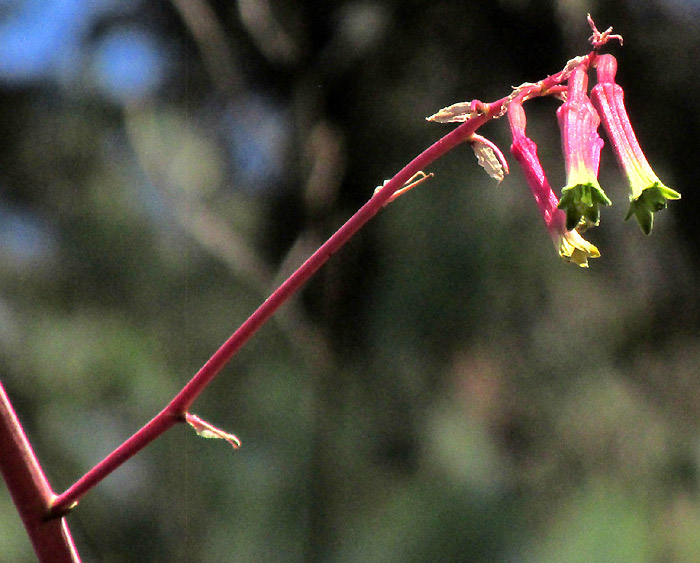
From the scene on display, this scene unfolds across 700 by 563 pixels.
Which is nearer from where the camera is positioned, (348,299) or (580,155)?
(580,155)

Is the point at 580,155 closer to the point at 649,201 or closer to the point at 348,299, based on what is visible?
the point at 649,201

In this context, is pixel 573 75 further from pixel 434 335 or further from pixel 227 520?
pixel 227 520

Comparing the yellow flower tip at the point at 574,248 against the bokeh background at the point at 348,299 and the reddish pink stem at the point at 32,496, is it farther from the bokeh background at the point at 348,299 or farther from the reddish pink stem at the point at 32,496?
the bokeh background at the point at 348,299

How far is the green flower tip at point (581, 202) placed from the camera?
0.40 meters

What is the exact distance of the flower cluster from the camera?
1.31ft

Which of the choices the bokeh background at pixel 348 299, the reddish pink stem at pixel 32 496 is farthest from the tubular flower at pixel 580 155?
the bokeh background at pixel 348 299

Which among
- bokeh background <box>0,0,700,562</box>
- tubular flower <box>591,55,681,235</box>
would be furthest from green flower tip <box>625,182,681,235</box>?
bokeh background <box>0,0,700,562</box>

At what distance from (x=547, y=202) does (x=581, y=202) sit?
0.05 metres

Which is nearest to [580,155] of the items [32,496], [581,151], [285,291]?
[581,151]

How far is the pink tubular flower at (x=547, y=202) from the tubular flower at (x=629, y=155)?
41 mm

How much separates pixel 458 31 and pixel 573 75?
1255 mm

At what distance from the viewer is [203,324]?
171 centimetres

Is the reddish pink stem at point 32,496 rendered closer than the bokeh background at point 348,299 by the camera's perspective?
Yes

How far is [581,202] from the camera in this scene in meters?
0.40
